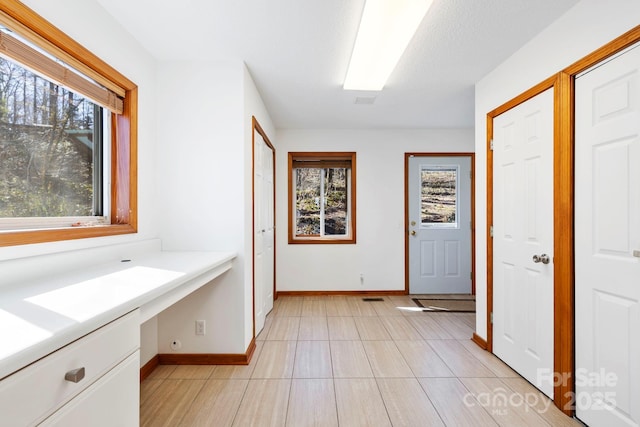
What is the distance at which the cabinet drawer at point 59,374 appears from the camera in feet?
2.17

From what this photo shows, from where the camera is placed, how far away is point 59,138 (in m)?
1.67

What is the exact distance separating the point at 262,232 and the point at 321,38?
191cm

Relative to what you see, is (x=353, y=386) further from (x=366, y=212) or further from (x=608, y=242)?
(x=366, y=212)

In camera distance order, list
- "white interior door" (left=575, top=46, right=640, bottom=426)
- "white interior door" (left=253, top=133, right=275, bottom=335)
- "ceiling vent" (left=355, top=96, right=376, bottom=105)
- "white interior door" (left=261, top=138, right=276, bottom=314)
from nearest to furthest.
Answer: "white interior door" (left=575, top=46, right=640, bottom=426) < "white interior door" (left=253, top=133, right=275, bottom=335) < "ceiling vent" (left=355, top=96, right=376, bottom=105) < "white interior door" (left=261, top=138, right=276, bottom=314)

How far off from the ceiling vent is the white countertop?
2287 millimetres

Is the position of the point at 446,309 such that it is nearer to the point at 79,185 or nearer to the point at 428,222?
the point at 428,222

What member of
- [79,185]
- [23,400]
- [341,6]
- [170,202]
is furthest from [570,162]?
[79,185]

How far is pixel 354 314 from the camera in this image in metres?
3.57

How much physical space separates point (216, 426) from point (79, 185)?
162cm

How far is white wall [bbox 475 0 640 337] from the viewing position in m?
1.53

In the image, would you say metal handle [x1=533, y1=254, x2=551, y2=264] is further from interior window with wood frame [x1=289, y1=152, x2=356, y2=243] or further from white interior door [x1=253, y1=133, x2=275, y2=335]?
interior window with wood frame [x1=289, y1=152, x2=356, y2=243]

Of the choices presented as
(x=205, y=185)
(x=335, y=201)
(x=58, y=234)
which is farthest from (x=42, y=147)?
(x=335, y=201)

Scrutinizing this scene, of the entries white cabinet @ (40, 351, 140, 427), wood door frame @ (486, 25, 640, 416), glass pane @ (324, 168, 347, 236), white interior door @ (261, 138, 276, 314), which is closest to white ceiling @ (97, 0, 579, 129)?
wood door frame @ (486, 25, 640, 416)

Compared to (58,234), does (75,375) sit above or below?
below
